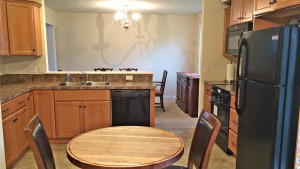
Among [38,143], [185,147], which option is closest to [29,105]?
[38,143]

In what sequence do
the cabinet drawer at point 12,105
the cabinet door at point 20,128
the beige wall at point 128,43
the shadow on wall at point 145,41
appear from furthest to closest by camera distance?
1. the shadow on wall at point 145,41
2. the beige wall at point 128,43
3. the cabinet door at point 20,128
4. the cabinet drawer at point 12,105

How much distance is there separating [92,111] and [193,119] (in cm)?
225

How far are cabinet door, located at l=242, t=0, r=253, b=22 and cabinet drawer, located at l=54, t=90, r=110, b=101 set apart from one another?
2123 mm

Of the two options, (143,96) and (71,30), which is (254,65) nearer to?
(143,96)

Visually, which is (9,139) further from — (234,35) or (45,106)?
(234,35)

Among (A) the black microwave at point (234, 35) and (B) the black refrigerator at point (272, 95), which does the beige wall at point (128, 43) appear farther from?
(B) the black refrigerator at point (272, 95)

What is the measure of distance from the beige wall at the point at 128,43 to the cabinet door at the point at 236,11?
10.2ft

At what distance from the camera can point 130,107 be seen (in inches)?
136

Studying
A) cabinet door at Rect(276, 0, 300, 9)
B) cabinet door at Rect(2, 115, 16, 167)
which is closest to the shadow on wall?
cabinet door at Rect(2, 115, 16, 167)

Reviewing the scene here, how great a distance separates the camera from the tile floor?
292cm

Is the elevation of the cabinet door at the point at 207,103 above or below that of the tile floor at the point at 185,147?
above

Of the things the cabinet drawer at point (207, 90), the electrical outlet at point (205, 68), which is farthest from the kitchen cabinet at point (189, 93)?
the cabinet drawer at point (207, 90)

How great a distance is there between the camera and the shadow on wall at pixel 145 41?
6.62 m

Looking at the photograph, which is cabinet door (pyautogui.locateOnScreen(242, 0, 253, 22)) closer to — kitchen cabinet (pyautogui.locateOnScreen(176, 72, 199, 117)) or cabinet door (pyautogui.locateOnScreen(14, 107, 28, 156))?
kitchen cabinet (pyautogui.locateOnScreen(176, 72, 199, 117))
